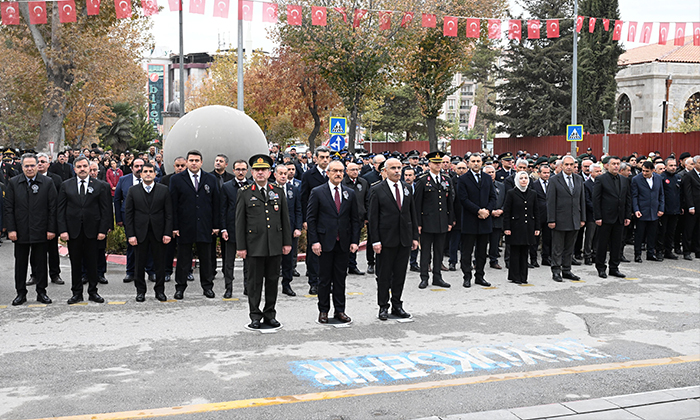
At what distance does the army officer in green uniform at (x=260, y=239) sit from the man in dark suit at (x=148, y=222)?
2.02 metres

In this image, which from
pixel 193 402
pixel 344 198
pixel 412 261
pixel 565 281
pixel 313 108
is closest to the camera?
pixel 193 402

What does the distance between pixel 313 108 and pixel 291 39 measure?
717 centimetres

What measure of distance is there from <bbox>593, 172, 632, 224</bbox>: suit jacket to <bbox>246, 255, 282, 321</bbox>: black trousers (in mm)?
6858

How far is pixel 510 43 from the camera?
4819 centimetres

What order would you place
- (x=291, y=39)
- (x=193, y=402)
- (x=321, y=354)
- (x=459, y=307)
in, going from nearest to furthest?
1. (x=193, y=402)
2. (x=321, y=354)
3. (x=459, y=307)
4. (x=291, y=39)

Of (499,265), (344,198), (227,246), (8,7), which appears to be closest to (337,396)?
(344,198)

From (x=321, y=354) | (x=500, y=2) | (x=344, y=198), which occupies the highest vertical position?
(x=500, y=2)

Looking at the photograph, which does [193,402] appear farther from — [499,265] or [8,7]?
[8,7]

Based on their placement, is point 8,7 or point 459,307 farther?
point 8,7

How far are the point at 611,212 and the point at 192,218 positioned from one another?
7.40 metres

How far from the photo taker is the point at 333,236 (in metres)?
8.55

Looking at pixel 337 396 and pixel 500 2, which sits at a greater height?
pixel 500 2

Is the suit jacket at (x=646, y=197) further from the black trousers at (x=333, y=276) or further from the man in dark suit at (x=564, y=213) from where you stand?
the black trousers at (x=333, y=276)

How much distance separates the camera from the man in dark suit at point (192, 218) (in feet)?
33.6
